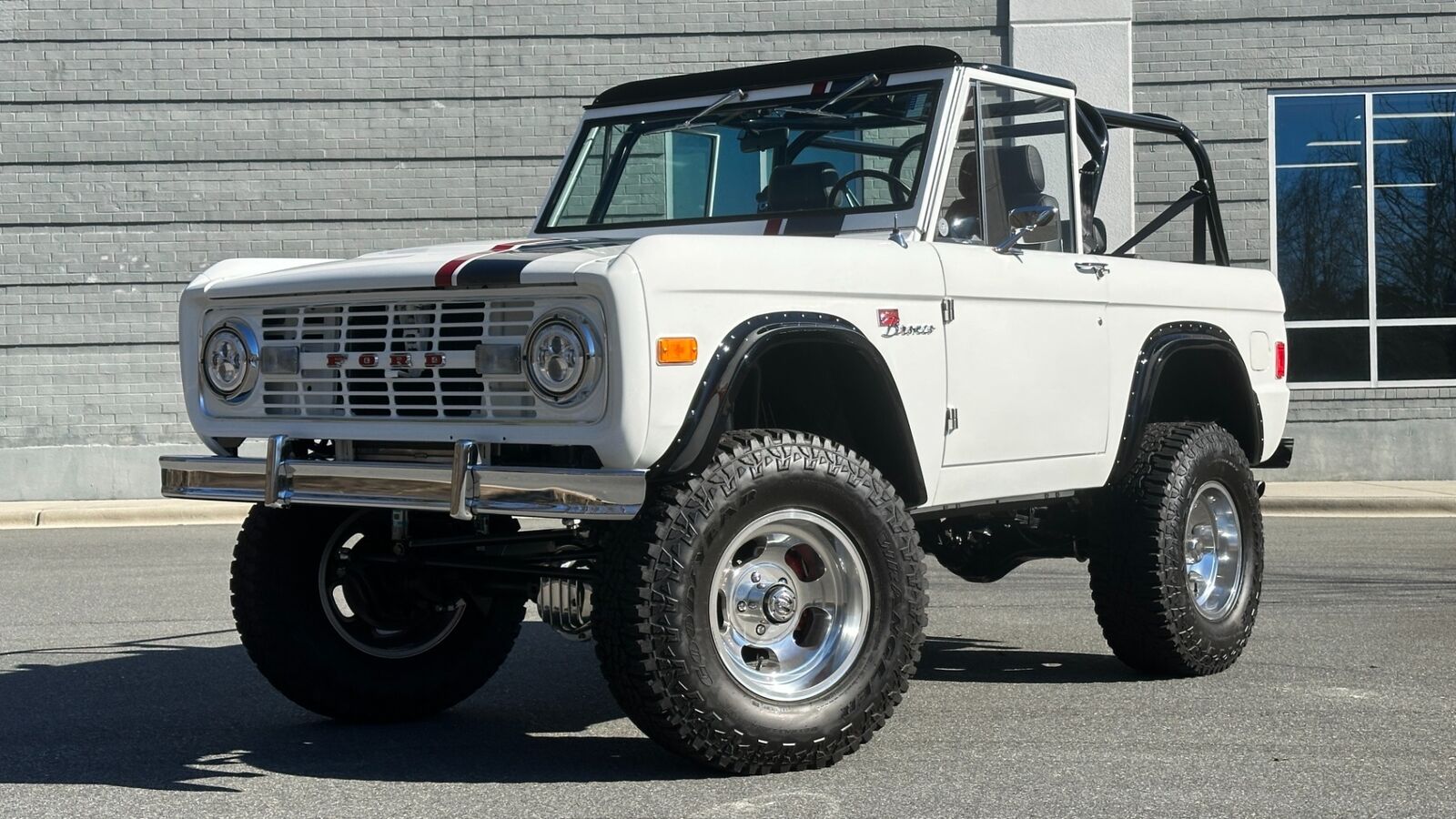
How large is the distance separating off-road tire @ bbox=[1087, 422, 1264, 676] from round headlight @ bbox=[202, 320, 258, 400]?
123 inches

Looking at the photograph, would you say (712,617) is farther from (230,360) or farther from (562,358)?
(230,360)

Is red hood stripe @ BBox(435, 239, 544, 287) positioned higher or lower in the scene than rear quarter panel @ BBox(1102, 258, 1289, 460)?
higher

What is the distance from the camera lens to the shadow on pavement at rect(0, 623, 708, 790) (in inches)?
194

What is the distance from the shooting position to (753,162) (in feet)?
20.5

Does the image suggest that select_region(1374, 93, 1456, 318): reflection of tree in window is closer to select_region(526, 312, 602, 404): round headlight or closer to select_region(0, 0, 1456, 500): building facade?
select_region(0, 0, 1456, 500): building facade

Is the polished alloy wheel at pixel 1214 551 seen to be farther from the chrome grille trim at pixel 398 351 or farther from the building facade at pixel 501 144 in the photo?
the building facade at pixel 501 144

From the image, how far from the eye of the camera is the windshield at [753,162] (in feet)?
19.5

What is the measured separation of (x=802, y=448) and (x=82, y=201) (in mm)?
12909

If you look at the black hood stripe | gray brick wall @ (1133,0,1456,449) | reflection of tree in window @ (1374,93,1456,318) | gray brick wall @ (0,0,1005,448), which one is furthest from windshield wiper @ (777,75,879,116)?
reflection of tree in window @ (1374,93,1456,318)

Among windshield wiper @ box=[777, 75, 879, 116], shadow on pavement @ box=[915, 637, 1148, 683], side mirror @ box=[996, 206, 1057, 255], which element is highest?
windshield wiper @ box=[777, 75, 879, 116]

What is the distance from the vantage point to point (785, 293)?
15.8ft

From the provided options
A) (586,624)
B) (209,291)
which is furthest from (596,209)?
(586,624)

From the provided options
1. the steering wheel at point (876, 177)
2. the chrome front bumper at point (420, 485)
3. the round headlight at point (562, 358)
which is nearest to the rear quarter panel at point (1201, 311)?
the steering wheel at point (876, 177)

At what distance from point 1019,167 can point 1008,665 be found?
196 cm
